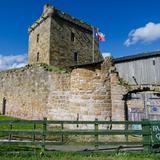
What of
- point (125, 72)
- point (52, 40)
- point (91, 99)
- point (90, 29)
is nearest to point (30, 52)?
point (52, 40)

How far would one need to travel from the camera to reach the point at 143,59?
17.4m

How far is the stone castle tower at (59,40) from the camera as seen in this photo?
27.0 m

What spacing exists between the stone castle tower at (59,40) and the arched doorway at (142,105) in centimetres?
1334

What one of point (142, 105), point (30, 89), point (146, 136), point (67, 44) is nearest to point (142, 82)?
point (142, 105)

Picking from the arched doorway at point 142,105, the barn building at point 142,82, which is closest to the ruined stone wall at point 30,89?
the arched doorway at point 142,105

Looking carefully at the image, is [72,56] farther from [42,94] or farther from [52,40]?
[42,94]

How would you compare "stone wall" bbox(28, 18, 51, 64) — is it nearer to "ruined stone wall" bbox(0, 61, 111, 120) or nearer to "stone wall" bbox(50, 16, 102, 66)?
"stone wall" bbox(50, 16, 102, 66)

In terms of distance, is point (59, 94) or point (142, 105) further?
point (59, 94)

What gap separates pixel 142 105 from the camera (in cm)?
1454

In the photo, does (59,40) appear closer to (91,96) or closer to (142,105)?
(91,96)

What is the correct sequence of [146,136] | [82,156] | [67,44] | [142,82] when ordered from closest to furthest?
[82,156] < [146,136] < [142,82] < [67,44]

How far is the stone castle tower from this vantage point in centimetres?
2700

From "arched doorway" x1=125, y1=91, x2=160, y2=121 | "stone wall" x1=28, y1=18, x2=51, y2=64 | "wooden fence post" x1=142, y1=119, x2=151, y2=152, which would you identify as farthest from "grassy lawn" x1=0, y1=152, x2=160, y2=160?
"stone wall" x1=28, y1=18, x2=51, y2=64

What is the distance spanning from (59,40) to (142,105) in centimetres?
1531
